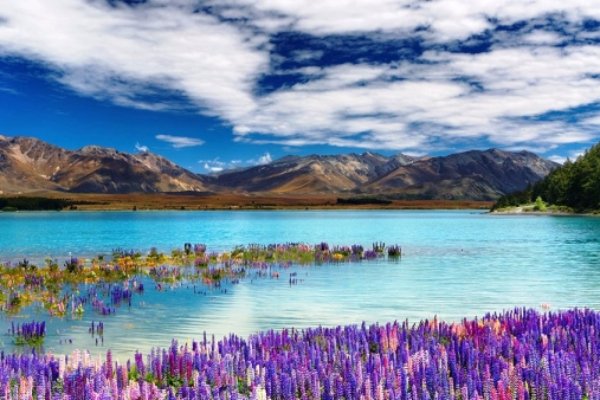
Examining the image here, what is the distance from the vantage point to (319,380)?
11.2 meters

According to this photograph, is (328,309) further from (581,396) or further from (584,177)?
(584,177)

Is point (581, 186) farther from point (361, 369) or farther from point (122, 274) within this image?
point (361, 369)

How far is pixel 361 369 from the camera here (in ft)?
37.3

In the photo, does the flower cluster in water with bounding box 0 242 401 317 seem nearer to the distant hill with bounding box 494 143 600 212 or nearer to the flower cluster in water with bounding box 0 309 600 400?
the flower cluster in water with bounding box 0 309 600 400

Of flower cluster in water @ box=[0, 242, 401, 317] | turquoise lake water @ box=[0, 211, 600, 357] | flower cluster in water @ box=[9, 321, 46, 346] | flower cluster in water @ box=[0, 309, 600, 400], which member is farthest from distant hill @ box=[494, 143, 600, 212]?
flower cluster in water @ box=[9, 321, 46, 346]

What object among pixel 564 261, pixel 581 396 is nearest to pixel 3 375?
pixel 581 396

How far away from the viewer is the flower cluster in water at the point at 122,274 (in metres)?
28.5

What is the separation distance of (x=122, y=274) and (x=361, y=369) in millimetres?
29347

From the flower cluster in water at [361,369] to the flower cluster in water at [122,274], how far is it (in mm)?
13435

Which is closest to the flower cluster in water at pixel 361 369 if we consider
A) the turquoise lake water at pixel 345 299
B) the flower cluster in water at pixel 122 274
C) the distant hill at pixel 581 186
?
the turquoise lake water at pixel 345 299

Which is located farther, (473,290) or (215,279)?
(215,279)

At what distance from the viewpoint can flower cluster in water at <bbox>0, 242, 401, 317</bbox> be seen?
93.6ft

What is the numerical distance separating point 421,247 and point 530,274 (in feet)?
80.7

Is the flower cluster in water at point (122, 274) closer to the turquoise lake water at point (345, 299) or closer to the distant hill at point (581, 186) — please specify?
the turquoise lake water at point (345, 299)
